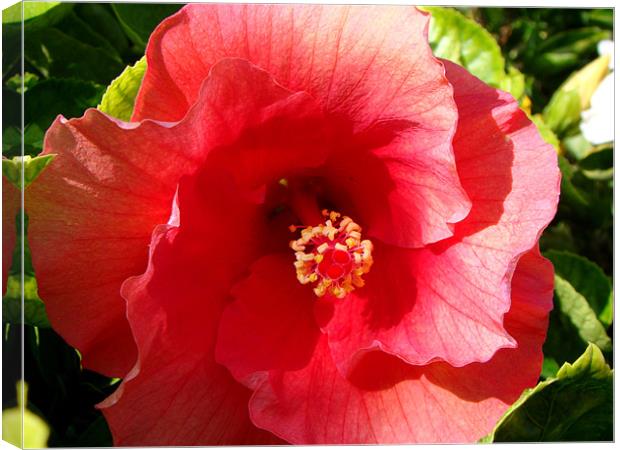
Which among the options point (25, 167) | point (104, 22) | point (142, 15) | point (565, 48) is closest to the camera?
point (25, 167)

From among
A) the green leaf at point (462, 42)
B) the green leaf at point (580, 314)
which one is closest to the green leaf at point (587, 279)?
the green leaf at point (580, 314)

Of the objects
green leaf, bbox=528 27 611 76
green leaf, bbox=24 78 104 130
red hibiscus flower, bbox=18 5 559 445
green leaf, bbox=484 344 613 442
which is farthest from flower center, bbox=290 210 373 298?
green leaf, bbox=528 27 611 76

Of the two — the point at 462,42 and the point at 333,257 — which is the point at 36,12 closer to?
the point at 333,257

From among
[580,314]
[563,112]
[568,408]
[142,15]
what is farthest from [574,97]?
[142,15]

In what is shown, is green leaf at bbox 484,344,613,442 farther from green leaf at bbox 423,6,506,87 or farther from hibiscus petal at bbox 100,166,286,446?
green leaf at bbox 423,6,506,87

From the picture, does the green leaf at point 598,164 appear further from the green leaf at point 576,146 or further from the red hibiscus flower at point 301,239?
the red hibiscus flower at point 301,239

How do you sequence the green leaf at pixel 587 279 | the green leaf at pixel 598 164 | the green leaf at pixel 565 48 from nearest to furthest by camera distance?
the green leaf at pixel 587 279 < the green leaf at pixel 598 164 < the green leaf at pixel 565 48
